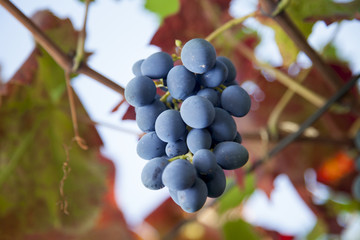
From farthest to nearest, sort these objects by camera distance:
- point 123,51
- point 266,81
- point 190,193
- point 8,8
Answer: point 266,81
point 123,51
point 8,8
point 190,193

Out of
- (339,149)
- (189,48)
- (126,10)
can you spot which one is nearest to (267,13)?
(189,48)

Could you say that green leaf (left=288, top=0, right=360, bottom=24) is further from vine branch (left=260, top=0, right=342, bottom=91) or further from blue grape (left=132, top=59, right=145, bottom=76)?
blue grape (left=132, top=59, right=145, bottom=76)

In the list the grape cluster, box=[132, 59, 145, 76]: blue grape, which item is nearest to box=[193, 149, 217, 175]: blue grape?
the grape cluster

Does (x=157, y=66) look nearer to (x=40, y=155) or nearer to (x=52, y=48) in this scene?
(x=52, y=48)

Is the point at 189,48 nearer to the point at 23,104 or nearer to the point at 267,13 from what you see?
the point at 267,13

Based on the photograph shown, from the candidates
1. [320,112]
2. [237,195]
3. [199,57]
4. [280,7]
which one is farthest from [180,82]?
[237,195]

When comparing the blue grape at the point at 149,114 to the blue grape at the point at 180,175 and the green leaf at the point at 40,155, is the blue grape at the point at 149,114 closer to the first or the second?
the blue grape at the point at 180,175
